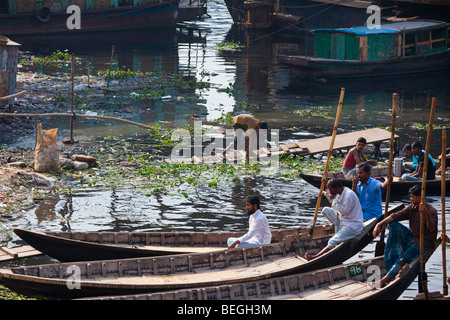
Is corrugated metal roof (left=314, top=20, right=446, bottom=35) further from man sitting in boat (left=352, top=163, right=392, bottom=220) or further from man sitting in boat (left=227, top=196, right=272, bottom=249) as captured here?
man sitting in boat (left=227, top=196, right=272, bottom=249)

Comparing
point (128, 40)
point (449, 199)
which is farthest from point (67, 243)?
point (128, 40)

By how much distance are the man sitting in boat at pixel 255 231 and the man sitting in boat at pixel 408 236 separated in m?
1.85

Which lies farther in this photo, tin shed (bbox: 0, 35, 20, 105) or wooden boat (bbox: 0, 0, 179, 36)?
wooden boat (bbox: 0, 0, 179, 36)

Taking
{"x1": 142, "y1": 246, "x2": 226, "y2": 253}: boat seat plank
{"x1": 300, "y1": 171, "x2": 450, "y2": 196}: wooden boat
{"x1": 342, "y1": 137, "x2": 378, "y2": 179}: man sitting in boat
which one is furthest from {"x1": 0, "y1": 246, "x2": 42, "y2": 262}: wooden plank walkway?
{"x1": 342, "y1": 137, "x2": 378, "y2": 179}: man sitting in boat

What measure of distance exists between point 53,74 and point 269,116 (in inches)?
385

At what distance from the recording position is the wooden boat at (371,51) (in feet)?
88.7

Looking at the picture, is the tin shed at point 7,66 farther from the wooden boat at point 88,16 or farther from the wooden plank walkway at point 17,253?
the wooden boat at point 88,16

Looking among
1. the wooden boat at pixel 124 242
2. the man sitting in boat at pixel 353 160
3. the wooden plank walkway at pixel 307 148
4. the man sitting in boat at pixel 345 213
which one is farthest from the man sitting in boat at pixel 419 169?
the man sitting in boat at pixel 345 213

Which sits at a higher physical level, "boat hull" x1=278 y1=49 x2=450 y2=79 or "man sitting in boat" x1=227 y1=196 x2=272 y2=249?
"boat hull" x1=278 y1=49 x2=450 y2=79

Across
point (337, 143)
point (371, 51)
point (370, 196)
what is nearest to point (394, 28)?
point (371, 51)

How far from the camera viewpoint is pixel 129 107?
22.3 m

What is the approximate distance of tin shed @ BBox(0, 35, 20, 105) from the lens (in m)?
18.2

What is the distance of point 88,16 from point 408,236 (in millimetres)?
32684

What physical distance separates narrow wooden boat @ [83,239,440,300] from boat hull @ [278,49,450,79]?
18204 mm
